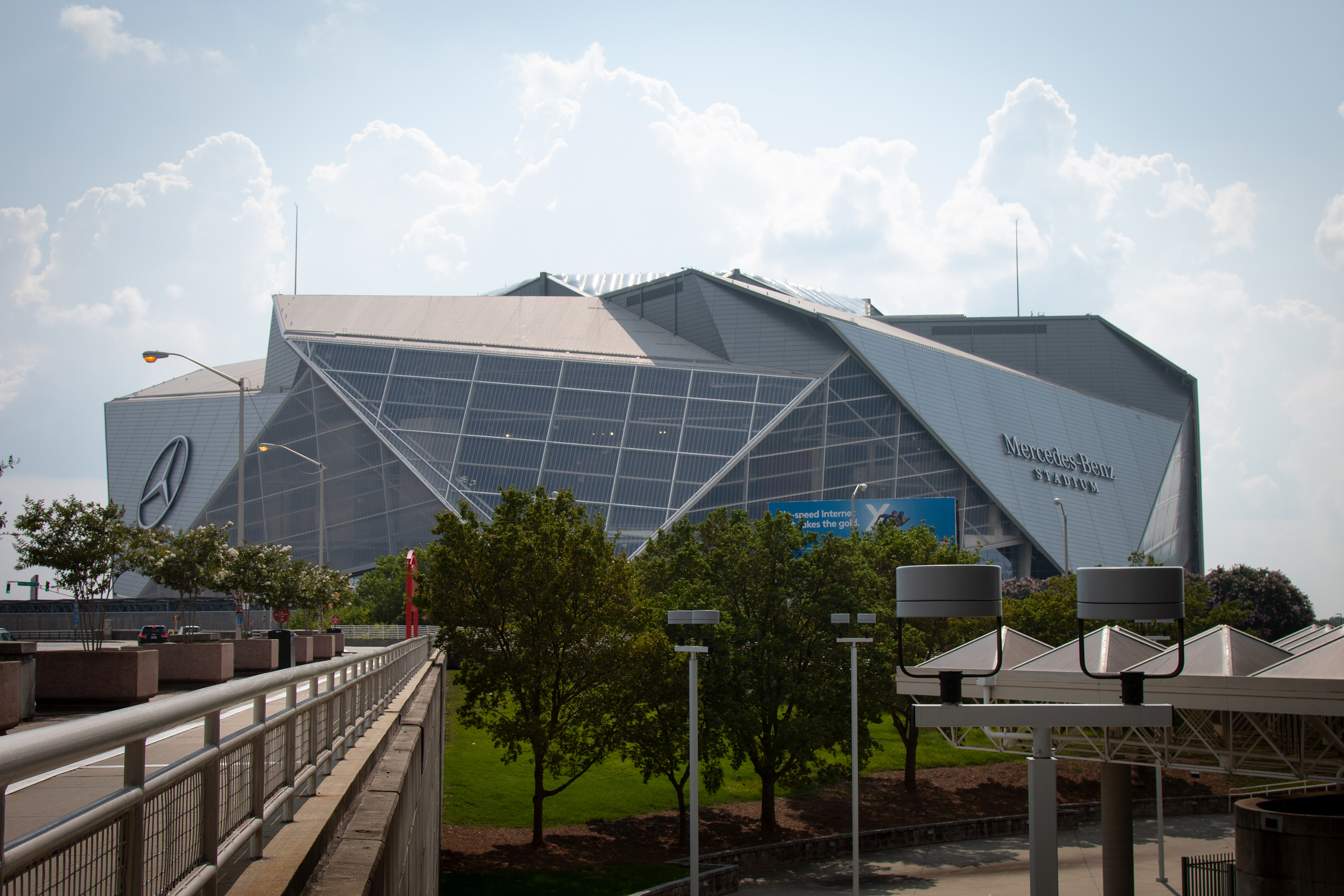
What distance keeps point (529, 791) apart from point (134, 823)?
37.3 metres

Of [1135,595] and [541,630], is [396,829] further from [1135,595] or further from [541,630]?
[541,630]

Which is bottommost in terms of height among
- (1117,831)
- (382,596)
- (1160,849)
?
(1160,849)

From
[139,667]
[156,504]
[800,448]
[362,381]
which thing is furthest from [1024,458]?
[139,667]

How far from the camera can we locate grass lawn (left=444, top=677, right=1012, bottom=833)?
120ft

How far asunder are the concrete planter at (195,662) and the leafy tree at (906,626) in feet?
71.1

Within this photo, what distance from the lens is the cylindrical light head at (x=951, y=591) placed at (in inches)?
257

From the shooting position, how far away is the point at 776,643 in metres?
38.6

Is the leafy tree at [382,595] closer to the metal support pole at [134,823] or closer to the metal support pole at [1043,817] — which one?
the metal support pole at [1043,817]

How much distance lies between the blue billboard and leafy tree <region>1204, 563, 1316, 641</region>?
3219cm

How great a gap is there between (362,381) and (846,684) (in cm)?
5017

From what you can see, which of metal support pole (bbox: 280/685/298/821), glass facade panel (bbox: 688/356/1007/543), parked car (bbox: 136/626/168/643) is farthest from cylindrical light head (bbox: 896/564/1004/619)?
glass facade panel (bbox: 688/356/1007/543)

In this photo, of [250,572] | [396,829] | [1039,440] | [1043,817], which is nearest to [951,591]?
[1043,817]

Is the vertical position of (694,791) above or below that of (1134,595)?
below

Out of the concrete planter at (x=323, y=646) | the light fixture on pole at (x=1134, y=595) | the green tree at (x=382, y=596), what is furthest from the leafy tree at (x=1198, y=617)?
the light fixture on pole at (x=1134, y=595)
